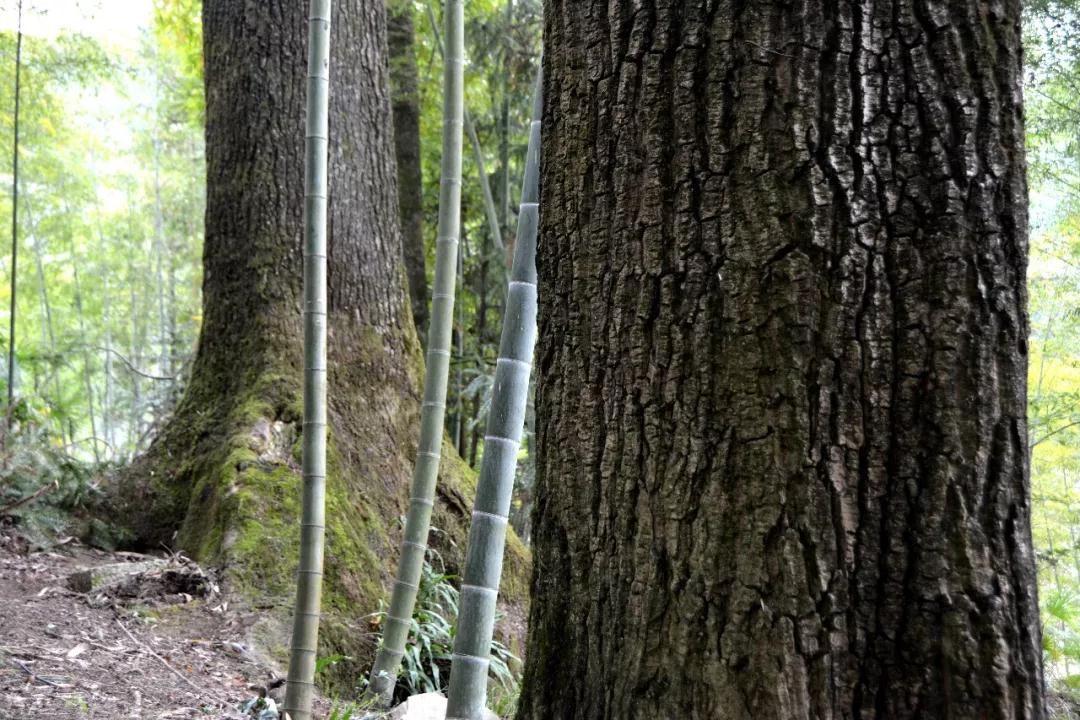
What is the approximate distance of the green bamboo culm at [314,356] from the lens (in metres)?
3.27

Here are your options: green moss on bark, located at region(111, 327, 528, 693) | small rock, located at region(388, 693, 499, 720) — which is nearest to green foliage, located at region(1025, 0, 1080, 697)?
small rock, located at region(388, 693, 499, 720)

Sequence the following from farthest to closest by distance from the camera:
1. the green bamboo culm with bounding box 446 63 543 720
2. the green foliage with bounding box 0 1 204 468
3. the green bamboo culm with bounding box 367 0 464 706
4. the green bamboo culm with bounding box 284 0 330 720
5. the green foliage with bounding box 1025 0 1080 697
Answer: the green foliage with bounding box 0 1 204 468 → the green foliage with bounding box 1025 0 1080 697 → the green bamboo culm with bounding box 367 0 464 706 → the green bamboo culm with bounding box 284 0 330 720 → the green bamboo culm with bounding box 446 63 543 720

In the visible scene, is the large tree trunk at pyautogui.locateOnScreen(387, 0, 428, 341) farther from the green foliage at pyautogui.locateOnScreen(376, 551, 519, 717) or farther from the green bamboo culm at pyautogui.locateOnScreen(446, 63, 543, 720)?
the green bamboo culm at pyautogui.locateOnScreen(446, 63, 543, 720)

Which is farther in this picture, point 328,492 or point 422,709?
point 328,492

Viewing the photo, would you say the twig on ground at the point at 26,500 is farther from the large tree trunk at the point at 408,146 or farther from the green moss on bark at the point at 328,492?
the large tree trunk at the point at 408,146

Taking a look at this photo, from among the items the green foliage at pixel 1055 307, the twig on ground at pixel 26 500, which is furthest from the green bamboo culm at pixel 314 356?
the green foliage at pixel 1055 307

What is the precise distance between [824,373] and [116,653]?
3.43 metres

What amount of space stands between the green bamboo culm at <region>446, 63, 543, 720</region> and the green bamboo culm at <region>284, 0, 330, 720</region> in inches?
45.6

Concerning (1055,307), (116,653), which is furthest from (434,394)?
(1055,307)

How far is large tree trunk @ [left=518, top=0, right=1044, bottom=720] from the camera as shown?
1.38 m

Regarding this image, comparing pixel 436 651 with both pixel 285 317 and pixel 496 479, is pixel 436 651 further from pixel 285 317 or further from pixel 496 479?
pixel 496 479

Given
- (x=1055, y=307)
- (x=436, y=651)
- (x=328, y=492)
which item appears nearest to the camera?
(x=436, y=651)

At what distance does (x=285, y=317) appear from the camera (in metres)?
5.38

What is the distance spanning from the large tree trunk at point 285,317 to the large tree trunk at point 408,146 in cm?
278
